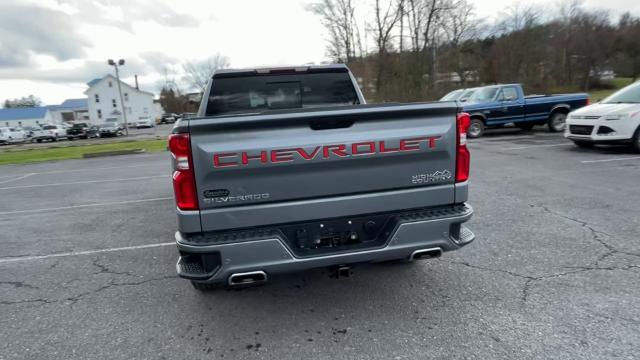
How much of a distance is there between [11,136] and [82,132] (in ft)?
23.9

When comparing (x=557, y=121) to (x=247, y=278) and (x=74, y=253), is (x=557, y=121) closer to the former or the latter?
(x=247, y=278)

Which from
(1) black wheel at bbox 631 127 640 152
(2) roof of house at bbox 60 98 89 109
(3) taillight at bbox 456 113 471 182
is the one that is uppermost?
(2) roof of house at bbox 60 98 89 109

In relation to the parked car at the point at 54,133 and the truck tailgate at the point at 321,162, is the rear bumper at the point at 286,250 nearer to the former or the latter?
the truck tailgate at the point at 321,162

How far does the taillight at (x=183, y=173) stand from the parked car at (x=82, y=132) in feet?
132

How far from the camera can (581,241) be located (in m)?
4.30

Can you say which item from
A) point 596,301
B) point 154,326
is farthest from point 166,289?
point 596,301

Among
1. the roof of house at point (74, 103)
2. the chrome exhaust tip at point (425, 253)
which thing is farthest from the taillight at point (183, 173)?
the roof of house at point (74, 103)

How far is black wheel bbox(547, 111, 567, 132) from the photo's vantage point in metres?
14.7

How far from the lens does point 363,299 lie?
3.33m

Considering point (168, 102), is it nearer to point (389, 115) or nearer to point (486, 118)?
point (486, 118)

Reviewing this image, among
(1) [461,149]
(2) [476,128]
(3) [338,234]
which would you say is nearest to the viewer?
(3) [338,234]

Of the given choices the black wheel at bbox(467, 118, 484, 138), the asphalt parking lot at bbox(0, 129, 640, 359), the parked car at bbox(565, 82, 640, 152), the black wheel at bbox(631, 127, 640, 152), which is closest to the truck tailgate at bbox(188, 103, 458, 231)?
the asphalt parking lot at bbox(0, 129, 640, 359)

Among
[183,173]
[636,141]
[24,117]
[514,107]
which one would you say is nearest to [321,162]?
[183,173]

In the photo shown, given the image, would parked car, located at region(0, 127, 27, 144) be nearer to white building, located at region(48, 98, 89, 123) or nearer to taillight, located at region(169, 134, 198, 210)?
taillight, located at region(169, 134, 198, 210)
